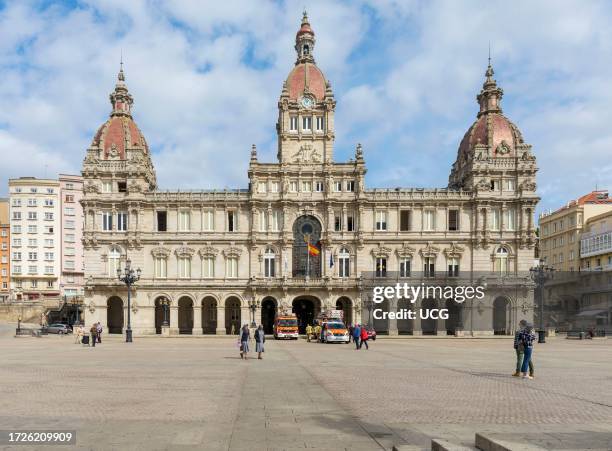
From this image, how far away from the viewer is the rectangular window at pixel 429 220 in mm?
71750

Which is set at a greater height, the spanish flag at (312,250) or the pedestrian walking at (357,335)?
the spanish flag at (312,250)

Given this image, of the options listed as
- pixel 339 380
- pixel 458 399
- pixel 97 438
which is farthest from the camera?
pixel 339 380

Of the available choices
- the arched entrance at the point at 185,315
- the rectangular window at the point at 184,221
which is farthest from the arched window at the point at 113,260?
the arched entrance at the point at 185,315

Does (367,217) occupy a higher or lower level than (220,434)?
higher

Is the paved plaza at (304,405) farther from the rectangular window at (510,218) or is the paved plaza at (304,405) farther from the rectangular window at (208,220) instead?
the rectangular window at (510,218)

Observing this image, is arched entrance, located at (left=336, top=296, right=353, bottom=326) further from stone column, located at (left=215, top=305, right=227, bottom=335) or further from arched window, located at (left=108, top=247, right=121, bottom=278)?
arched window, located at (left=108, top=247, right=121, bottom=278)

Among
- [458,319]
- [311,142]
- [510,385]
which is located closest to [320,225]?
[311,142]

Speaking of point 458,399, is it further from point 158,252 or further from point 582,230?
point 582,230

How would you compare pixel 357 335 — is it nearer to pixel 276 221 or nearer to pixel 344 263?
pixel 344 263

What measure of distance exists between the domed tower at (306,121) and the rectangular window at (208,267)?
14.9 meters

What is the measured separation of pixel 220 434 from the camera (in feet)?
39.5

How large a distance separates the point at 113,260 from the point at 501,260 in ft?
152

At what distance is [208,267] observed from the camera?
71.4 meters

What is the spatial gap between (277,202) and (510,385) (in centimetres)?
5337
